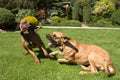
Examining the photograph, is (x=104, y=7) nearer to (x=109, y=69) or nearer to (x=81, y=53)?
(x=81, y=53)

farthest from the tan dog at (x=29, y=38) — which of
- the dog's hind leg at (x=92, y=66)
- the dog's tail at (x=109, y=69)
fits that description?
the dog's tail at (x=109, y=69)

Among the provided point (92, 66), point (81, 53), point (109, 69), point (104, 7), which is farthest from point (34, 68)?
point (104, 7)

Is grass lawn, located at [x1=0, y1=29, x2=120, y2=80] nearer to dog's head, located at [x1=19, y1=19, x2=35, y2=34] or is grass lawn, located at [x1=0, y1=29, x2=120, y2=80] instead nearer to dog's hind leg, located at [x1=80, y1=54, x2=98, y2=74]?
dog's hind leg, located at [x1=80, y1=54, x2=98, y2=74]

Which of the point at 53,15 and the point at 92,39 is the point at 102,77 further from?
the point at 53,15

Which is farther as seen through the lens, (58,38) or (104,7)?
(104,7)

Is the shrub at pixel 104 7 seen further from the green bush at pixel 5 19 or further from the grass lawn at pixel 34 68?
the grass lawn at pixel 34 68

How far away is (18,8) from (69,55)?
14.4 metres

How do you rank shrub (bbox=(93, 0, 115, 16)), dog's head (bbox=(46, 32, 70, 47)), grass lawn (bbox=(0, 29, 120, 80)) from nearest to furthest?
grass lawn (bbox=(0, 29, 120, 80)), dog's head (bbox=(46, 32, 70, 47)), shrub (bbox=(93, 0, 115, 16))

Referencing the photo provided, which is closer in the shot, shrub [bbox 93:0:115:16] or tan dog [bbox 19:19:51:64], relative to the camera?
tan dog [bbox 19:19:51:64]

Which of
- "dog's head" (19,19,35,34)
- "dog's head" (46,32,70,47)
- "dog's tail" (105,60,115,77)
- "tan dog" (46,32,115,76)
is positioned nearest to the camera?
"dog's tail" (105,60,115,77)

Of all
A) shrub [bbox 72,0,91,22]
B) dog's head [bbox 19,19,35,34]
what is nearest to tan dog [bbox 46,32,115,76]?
dog's head [bbox 19,19,35,34]

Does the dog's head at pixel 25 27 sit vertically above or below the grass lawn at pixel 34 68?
above

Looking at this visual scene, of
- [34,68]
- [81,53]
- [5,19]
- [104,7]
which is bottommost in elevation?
[104,7]

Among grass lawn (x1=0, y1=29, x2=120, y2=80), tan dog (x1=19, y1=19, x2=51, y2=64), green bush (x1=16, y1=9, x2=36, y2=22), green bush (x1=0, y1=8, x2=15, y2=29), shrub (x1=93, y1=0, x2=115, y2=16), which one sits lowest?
shrub (x1=93, y1=0, x2=115, y2=16)
